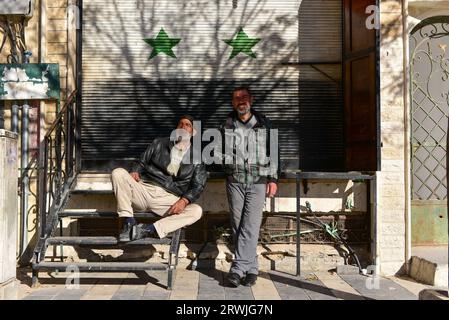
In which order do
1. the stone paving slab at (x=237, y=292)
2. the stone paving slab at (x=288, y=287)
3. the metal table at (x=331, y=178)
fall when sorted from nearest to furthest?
the stone paving slab at (x=237, y=292) < the stone paving slab at (x=288, y=287) < the metal table at (x=331, y=178)

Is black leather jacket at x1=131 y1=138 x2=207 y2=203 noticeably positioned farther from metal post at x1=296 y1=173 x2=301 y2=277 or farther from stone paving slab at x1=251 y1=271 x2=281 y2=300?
stone paving slab at x1=251 y1=271 x2=281 y2=300

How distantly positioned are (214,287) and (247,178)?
1.22 m

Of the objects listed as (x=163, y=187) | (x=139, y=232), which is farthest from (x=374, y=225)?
(x=139, y=232)

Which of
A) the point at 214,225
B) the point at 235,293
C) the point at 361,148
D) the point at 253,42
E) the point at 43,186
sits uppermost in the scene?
the point at 253,42

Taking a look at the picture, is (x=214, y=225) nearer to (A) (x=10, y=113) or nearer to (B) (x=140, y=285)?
(B) (x=140, y=285)

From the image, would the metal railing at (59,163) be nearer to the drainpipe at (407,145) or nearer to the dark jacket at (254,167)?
the dark jacket at (254,167)

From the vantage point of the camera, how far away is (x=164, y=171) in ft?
19.4

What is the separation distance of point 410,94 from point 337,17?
138cm

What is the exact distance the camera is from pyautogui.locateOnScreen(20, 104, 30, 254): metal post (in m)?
6.43

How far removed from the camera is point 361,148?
6074 mm

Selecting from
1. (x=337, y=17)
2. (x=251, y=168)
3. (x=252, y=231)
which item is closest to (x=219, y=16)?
(x=337, y=17)

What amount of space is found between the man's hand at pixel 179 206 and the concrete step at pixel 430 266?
2775mm

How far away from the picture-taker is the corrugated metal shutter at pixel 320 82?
6723 millimetres

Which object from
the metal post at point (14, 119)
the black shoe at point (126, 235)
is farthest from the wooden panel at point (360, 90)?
the metal post at point (14, 119)
